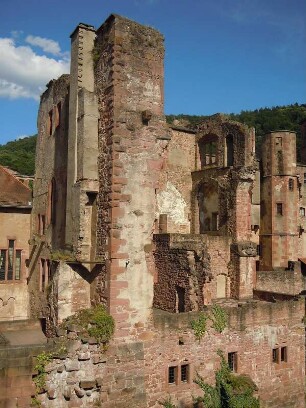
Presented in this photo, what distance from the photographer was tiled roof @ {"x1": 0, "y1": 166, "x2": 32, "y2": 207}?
21.1m

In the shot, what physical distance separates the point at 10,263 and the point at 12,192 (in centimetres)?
376

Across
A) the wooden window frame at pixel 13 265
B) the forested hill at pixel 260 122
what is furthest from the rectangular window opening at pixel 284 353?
the forested hill at pixel 260 122

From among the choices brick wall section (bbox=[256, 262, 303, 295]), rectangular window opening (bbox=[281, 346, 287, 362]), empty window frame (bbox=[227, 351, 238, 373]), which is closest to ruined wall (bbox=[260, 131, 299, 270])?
brick wall section (bbox=[256, 262, 303, 295])

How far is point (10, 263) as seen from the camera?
20.6 m

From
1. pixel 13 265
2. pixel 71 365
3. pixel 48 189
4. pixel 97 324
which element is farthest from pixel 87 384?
pixel 13 265

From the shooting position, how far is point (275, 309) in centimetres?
1677

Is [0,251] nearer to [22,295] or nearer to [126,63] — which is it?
[22,295]

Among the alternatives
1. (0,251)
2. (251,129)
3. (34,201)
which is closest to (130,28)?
(34,201)

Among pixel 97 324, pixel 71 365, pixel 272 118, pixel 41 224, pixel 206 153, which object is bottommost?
pixel 71 365

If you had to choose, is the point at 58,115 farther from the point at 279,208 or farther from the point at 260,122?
the point at 260,122

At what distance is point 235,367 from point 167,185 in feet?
52.3

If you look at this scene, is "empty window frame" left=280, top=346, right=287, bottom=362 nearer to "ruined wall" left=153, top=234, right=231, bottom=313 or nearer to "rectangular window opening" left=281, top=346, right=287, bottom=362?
"rectangular window opening" left=281, top=346, right=287, bottom=362

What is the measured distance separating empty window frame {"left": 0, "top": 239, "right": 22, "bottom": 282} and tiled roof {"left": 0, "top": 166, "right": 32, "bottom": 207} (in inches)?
75.9

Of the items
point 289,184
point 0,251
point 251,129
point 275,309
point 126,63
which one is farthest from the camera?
point 289,184
